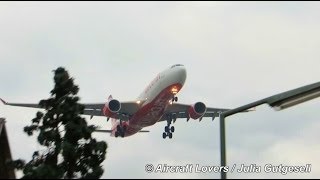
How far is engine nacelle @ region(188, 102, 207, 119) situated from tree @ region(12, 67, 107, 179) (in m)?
33.9

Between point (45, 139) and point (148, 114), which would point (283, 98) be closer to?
point (45, 139)

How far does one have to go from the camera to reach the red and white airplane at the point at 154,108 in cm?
5022

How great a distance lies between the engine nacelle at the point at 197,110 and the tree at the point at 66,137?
3385cm

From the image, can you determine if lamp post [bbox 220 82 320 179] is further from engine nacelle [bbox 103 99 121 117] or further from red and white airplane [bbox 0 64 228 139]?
engine nacelle [bbox 103 99 121 117]

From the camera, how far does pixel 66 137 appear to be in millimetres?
22719

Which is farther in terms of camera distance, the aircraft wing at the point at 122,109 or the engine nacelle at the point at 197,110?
the engine nacelle at the point at 197,110

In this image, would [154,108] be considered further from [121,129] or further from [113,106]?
[121,129]

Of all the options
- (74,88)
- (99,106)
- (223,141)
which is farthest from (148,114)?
(223,141)

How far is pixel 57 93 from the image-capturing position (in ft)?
79.4

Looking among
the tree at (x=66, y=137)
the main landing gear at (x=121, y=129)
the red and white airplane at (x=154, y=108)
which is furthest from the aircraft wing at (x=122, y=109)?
the tree at (x=66, y=137)

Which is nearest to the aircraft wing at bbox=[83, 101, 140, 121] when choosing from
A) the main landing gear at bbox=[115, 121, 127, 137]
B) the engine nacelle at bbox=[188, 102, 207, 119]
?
the main landing gear at bbox=[115, 121, 127, 137]

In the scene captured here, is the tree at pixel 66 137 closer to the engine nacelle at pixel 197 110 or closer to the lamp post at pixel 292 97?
the lamp post at pixel 292 97

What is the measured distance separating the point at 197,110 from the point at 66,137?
35386 mm

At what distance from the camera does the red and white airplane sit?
50219 millimetres
